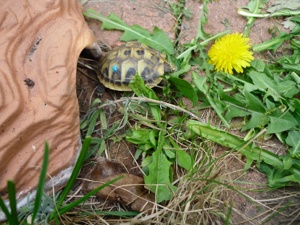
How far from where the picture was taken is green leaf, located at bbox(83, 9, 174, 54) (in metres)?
2.27

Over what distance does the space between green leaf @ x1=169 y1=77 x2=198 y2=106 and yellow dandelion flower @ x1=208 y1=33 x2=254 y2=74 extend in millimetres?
253

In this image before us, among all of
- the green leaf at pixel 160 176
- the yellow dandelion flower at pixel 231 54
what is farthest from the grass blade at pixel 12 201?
the yellow dandelion flower at pixel 231 54

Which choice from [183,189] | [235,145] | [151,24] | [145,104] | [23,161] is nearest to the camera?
[23,161]

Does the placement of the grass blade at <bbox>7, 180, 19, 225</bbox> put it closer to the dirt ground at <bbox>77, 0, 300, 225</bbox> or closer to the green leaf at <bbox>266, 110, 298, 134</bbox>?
the dirt ground at <bbox>77, 0, 300, 225</bbox>

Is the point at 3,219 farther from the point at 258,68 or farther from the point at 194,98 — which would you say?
the point at 258,68

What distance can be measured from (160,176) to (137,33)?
35.4 inches

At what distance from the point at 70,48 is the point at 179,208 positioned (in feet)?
2.82

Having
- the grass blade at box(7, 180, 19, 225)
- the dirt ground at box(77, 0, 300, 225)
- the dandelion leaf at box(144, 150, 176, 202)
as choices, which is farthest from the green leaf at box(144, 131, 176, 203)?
the grass blade at box(7, 180, 19, 225)

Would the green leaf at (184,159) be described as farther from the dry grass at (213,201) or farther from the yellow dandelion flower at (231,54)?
the yellow dandelion flower at (231,54)

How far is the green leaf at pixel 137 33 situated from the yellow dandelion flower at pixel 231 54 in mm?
273

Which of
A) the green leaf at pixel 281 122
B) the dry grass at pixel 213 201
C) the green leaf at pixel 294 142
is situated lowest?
the dry grass at pixel 213 201

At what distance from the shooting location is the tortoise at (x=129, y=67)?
7.13 ft

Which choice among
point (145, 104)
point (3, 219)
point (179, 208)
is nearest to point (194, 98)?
point (145, 104)

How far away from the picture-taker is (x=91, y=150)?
195 centimetres
